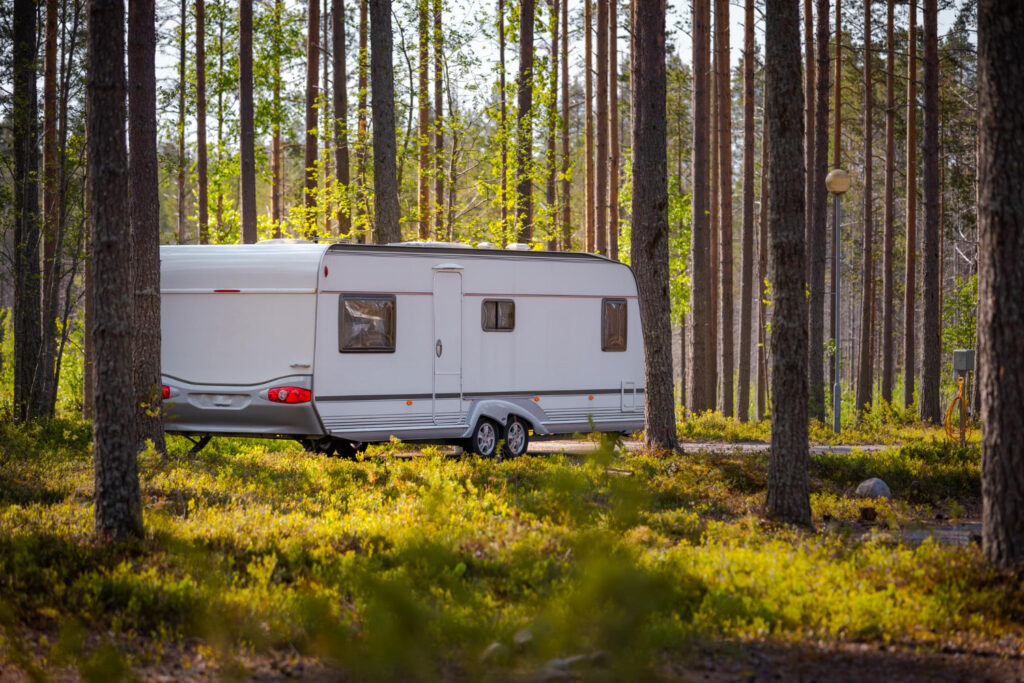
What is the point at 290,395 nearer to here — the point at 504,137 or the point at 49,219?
the point at 49,219

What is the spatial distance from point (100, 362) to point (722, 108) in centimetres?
2346

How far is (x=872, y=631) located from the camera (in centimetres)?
628

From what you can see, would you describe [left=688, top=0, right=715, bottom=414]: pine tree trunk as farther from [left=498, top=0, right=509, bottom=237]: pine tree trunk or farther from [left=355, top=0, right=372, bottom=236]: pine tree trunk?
[left=355, top=0, right=372, bottom=236]: pine tree trunk

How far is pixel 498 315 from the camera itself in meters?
14.4

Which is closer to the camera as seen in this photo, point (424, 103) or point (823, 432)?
point (823, 432)

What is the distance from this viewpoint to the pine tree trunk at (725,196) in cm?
2625

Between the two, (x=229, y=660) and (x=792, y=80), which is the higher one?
(x=792, y=80)

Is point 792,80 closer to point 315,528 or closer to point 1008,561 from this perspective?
point 1008,561

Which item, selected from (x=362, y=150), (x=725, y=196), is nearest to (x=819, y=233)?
(x=725, y=196)

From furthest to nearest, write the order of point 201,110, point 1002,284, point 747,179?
point 747,179
point 201,110
point 1002,284

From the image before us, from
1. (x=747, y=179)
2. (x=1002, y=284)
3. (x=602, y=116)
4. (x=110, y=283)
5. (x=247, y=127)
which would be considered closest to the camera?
(x=1002, y=284)

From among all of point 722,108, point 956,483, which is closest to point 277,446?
point 956,483

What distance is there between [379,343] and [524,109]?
32.4 feet

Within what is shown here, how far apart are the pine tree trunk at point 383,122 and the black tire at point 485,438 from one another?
391 centimetres
